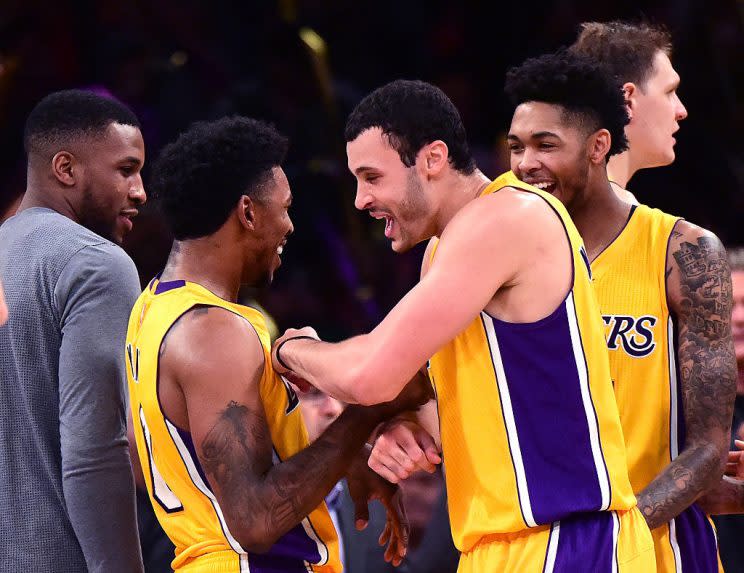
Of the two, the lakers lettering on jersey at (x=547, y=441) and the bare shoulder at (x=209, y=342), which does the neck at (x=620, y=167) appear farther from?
the bare shoulder at (x=209, y=342)

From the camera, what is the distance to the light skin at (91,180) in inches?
124

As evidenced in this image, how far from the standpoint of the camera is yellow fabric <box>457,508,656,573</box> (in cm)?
248

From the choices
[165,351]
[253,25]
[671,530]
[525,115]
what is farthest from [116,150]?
[253,25]

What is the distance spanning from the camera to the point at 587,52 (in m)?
3.67

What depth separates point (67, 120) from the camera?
125 inches

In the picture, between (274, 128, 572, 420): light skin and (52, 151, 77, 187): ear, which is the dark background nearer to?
(52, 151, 77, 187): ear

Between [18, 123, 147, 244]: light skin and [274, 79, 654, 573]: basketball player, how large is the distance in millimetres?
909

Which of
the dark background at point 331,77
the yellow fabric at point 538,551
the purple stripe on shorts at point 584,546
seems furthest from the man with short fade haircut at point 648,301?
the dark background at point 331,77

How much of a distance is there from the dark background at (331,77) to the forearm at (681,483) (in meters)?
3.57

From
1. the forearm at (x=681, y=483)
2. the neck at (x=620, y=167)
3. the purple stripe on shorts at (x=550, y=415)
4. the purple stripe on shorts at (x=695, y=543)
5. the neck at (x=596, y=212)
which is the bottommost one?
the purple stripe on shorts at (x=695, y=543)

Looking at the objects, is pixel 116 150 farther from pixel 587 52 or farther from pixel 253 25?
pixel 253 25

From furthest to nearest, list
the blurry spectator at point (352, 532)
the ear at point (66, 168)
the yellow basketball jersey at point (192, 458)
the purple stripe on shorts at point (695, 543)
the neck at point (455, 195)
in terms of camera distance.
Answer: the blurry spectator at point (352, 532) → the ear at point (66, 168) → the purple stripe on shorts at point (695, 543) → the neck at point (455, 195) → the yellow basketball jersey at point (192, 458)

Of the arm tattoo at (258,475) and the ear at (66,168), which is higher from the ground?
the ear at (66,168)

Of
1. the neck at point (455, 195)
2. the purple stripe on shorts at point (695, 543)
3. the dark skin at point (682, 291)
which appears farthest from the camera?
the purple stripe on shorts at point (695, 543)
